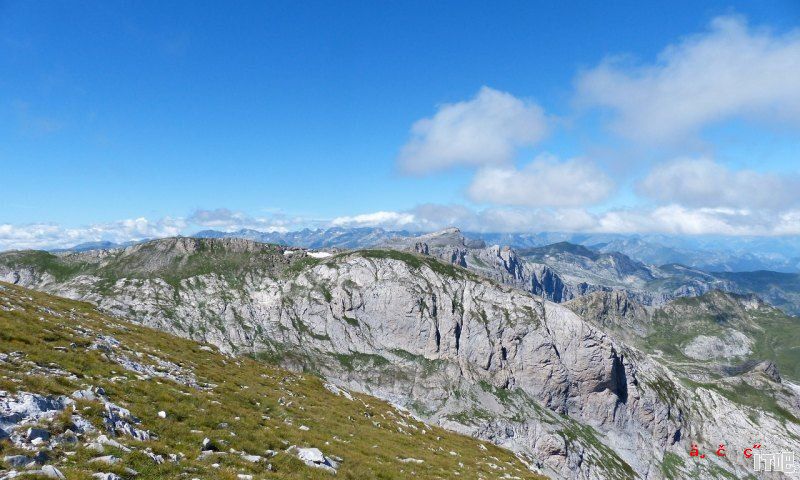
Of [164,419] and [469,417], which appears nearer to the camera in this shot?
[164,419]

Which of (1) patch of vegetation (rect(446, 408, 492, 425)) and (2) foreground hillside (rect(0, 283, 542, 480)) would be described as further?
(1) patch of vegetation (rect(446, 408, 492, 425))

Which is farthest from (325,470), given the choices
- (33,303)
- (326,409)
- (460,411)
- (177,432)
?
(460,411)

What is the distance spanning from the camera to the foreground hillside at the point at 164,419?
1739 centimetres

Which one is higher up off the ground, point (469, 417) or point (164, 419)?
point (164, 419)

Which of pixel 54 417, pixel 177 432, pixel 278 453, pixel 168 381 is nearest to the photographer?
pixel 54 417

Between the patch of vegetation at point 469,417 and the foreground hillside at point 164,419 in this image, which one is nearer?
the foreground hillside at point 164,419

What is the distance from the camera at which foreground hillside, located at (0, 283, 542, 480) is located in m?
17.4

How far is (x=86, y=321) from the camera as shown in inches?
1742

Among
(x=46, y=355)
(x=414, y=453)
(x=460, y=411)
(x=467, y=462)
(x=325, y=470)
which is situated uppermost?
(x=46, y=355)

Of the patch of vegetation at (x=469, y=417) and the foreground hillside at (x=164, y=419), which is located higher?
the foreground hillside at (x=164, y=419)

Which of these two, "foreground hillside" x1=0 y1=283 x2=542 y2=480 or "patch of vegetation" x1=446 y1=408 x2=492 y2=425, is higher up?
"foreground hillside" x1=0 y1=283 x2=542 y2=480

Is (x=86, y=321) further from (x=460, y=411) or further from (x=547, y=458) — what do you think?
(x=547, y=458)

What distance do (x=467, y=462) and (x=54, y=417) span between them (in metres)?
35.7

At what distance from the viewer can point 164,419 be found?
23.6 m
